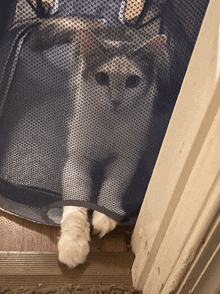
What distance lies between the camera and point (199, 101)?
523mm

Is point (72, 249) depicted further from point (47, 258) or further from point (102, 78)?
point (102, 78)

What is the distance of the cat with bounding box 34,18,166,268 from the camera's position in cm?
69

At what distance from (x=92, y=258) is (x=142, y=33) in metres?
0.69

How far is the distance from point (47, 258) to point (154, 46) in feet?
2.30

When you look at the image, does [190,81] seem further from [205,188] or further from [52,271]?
[52,271]

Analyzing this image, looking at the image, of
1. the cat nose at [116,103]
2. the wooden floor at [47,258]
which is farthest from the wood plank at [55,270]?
the cat nose at [116,103]

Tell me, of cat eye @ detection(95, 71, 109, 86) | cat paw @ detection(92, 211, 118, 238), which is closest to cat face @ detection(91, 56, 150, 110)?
cat eye @ detection(95, 71, 109, 86)

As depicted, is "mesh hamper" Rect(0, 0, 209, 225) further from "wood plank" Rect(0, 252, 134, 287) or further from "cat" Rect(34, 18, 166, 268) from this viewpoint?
"wood plank" Rect(0, 252, 134, 287)

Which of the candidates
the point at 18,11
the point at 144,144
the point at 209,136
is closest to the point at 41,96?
the point at 18,11

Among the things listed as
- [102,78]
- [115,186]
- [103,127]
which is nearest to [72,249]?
[115,186]

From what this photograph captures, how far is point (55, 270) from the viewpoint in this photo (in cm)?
87

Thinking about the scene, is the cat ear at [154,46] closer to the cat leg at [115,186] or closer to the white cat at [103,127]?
the white cat at [103,127]

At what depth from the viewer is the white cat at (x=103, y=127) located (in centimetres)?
71

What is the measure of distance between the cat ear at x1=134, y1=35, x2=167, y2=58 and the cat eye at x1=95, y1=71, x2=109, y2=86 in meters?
0.15
